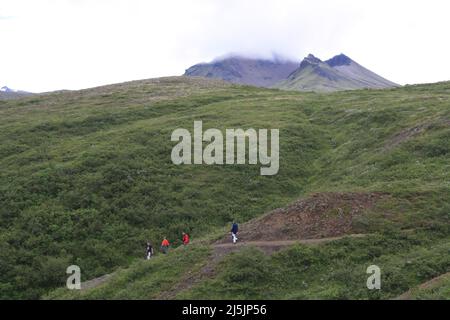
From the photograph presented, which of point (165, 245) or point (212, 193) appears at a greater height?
point (212, 193)

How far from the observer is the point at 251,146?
61281 millimetres

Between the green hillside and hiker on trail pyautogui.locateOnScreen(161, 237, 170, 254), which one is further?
hiker on trail pyautogui.locateOnScreen(161, 237, 170, 254)

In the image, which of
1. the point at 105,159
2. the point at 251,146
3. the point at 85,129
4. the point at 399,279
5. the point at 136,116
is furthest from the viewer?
the point at 136,116

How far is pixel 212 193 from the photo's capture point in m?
49.1

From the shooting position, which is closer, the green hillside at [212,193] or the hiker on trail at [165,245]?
the green hillside at [212,193]

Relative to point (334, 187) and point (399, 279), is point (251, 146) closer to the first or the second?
point (334, 187)

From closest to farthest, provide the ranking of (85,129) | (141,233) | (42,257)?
(42,257) < (141,233) < (85,129)

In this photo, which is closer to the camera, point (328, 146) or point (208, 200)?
point (208, 200)

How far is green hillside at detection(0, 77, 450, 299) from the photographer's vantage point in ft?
89.4

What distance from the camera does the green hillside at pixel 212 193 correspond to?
89.4 ft

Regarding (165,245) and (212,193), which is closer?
(165,245)

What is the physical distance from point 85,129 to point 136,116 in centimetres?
997
